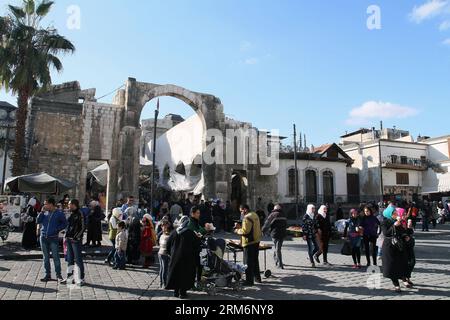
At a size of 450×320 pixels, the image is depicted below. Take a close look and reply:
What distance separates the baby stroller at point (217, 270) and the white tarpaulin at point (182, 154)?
17662 millimetres

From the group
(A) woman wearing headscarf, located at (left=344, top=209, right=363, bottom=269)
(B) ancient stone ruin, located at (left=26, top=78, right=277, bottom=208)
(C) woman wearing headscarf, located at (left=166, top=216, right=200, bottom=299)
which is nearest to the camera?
(C) woman wearing headscarf, located at (left=166, top=216, right=200, bottom=299)

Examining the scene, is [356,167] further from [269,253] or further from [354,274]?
[354,274]

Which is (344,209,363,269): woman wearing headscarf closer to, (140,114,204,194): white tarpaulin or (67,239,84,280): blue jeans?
(67,239,84,280): blue jeans

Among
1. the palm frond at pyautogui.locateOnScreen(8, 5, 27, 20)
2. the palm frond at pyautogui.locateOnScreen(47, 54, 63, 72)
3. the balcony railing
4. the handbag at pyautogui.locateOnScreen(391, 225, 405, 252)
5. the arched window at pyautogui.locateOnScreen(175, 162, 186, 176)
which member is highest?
the palm frond at pyautogui.locateOnScreen(8, 5, 27, 20)

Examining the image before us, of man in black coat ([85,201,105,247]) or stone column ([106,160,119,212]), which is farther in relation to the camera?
stone column ([106,160,119,212])

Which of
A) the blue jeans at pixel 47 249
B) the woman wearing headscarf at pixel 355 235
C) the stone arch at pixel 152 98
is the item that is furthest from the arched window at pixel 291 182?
the blue jeans at pixel 47 249

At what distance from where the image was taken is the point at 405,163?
39.2 meters

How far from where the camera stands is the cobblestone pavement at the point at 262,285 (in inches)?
260

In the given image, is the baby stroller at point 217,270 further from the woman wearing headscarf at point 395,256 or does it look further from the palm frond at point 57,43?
the palm frond at point 57,43

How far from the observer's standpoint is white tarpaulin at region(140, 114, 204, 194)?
26.7 meters

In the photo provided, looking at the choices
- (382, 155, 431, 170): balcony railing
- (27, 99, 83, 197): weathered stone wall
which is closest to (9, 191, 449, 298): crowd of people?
(27, 99, 83, 197): weathered stone wall

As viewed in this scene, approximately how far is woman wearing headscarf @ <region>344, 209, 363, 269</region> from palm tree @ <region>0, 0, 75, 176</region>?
14.6 meters

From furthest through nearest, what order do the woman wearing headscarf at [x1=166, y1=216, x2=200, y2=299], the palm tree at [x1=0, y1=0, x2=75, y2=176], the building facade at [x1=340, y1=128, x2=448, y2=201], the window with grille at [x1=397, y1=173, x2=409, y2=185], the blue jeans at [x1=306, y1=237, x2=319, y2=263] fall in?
the window with grille at [x1=397, y1=173, x2=409, y2=185], the building facade at [x1=340, y1=128, x2=448, y2=201], the palm tree at [x1=0, y1=0, x2=75, y2=176], the blue jeans at [x1=306, y1=237, x2=319, y2=263], the woman wearing headscarf at [x1=166, y1=216, x2=200, y2=299]

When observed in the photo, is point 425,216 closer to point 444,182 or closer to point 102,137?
point 102,137
